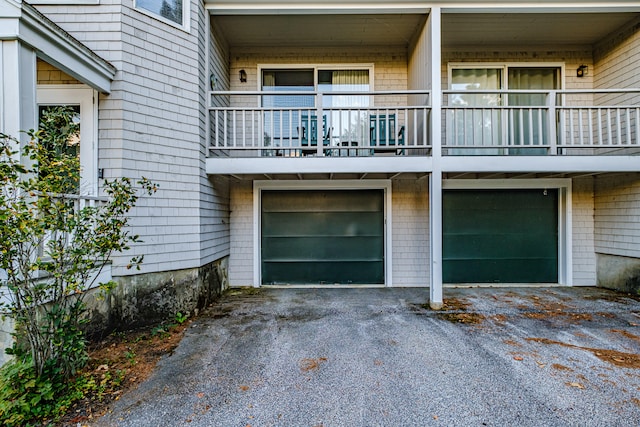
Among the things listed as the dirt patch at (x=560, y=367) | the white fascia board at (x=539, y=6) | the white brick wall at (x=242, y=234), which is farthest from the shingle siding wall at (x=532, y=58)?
the dirt patch at (x=560, y=367)

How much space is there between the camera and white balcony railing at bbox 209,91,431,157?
4.55m

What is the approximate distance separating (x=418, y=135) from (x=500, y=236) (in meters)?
2.69

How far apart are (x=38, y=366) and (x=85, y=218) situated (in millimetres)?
1210

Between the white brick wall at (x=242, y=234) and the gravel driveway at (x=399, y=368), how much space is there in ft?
4.14

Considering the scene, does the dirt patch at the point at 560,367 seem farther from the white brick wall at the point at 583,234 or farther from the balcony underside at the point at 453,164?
the white brick wall at the point at 583,234

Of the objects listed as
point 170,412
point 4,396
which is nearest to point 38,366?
point 4,396

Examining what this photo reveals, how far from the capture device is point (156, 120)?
4082mm

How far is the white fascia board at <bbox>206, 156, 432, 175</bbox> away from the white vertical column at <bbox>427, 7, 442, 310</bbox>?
7.3 inches

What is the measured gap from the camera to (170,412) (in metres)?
2.27

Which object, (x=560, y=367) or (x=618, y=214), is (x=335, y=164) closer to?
(x=560, y=367)

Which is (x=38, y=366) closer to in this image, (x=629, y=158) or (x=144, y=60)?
Answer: (x=144, y=60)

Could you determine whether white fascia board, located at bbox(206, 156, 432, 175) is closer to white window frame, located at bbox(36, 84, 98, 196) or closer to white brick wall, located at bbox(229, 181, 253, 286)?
white brick wall, located at bbox(229, 181, 253, 286)

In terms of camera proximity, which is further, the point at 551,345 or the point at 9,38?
the point at 551,345

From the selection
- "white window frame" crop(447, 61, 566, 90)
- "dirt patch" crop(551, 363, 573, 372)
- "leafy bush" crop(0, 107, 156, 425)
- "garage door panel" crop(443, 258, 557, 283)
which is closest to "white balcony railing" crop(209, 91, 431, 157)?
"white window frame" crop(447, 61, 566, 90)
